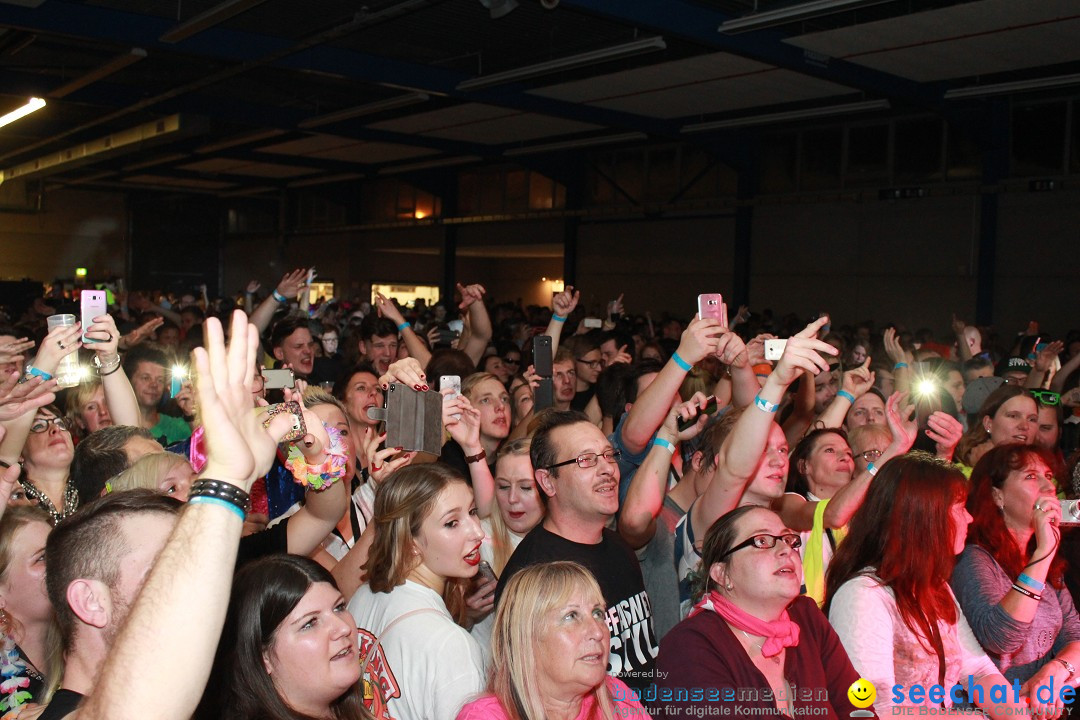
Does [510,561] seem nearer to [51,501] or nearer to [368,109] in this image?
[51,501]

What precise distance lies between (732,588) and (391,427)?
1068 millimetres

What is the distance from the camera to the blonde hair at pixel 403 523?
256 centimetres

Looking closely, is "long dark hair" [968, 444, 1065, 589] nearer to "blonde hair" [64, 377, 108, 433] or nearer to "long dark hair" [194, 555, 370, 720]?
"long dark hair" [194, 555, 370, 720]

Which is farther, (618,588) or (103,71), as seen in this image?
(103,71)

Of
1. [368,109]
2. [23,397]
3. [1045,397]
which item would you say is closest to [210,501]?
[23,397]

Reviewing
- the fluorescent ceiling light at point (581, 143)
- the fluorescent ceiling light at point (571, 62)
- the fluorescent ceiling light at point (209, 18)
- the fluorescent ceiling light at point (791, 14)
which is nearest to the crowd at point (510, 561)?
the fluorescent ceiling light at point (791, 14)

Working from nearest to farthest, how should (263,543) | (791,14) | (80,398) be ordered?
(263,543)
(80,398)
(791,14)

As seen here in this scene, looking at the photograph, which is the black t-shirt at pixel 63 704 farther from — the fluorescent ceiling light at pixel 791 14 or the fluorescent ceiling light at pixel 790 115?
the fluorescent ceiling light at pixel 790 115

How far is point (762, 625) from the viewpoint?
7.95 feet

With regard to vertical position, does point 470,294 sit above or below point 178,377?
above

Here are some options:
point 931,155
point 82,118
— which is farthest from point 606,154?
point 82,118

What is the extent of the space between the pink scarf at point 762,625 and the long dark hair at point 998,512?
1.26 m

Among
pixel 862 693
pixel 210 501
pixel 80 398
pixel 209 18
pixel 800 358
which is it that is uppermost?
pixel 209 18

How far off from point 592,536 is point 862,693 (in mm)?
908
